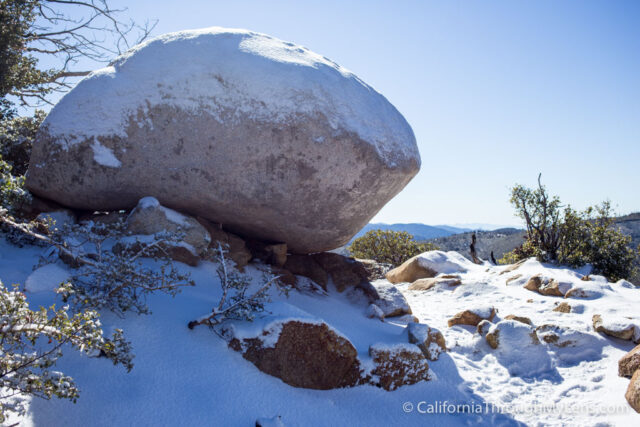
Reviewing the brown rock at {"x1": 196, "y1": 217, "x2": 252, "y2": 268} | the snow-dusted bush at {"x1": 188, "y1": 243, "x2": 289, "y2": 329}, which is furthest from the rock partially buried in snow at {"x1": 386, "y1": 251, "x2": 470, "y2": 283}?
the snow-dusted bush at {"x1": 188, "y1": 243, "x2": 289, "y2": 329}

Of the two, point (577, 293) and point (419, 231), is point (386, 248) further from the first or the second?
point (419, 231)

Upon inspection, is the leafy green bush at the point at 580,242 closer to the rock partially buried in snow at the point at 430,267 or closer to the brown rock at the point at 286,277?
the rock partially buried in snow at the point at 430,267

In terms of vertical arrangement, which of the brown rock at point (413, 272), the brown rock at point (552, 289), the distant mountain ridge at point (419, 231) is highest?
the brown rock at point (552, 289)

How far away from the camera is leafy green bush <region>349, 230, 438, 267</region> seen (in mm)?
14727

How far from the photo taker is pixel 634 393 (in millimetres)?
3516

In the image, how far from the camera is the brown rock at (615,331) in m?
4.62

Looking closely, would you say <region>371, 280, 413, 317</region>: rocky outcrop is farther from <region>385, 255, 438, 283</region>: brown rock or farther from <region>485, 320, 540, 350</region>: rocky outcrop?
<region>385, 255, 438, 283</region>: brown rock

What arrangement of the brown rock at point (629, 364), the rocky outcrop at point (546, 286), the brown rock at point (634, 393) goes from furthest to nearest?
the rocky outcrop at point (546, 286) → the brown rock at point (629, 364) → the brown rock at point (634, 393)

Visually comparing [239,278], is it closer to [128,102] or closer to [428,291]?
[128,102]

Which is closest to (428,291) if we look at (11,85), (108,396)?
(108,396)

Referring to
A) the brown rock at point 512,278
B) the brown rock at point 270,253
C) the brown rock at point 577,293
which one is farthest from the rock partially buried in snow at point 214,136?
the brown rock at point 512,278

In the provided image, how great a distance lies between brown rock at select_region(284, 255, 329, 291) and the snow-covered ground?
31cm

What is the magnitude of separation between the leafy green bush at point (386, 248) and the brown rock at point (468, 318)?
28.7 ft

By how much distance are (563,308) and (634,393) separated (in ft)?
7.80
